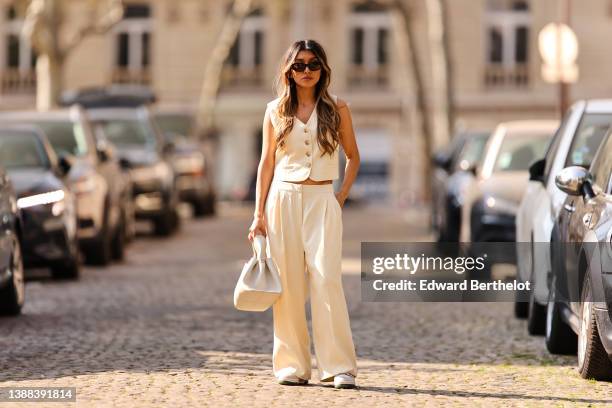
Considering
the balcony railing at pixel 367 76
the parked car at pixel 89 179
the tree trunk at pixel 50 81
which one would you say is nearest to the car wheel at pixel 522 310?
the parked car at pixel 89 179

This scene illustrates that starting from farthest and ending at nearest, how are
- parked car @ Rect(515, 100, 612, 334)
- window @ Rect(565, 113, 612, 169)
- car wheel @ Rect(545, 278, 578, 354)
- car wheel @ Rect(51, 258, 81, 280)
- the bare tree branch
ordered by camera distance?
the bare tree branch → car wheel @ Rect(51, 258, 81, 280) → window @ Rect(565, 113, 612, 169) → parked car @ Rect(515, 100, 612, 334) → car wheel @ Rect(545, 278, 578, 354)

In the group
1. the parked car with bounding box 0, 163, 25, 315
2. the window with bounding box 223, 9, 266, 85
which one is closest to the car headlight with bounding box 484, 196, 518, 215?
the parked car with bounding box 0, 163, 25, 315

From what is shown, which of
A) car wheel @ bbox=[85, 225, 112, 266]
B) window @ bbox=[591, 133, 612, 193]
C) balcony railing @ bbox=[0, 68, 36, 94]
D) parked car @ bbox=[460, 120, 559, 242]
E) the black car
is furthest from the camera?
balcony railing @ bbox=[0, 68, 36, 94]

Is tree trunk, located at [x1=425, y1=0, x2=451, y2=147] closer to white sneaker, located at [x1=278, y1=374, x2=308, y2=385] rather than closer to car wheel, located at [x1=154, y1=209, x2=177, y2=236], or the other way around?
car wheel, located at [x1=154, y1=209, x2=177, y2=236]

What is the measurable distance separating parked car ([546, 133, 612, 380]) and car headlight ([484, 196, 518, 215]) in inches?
195

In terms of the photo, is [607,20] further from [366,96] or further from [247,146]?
[247,146]

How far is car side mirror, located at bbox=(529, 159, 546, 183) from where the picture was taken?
13.0 metres

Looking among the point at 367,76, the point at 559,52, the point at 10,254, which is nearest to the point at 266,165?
the point at 10,254

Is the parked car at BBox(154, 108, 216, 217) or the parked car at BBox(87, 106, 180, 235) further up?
the parked car at BBox(87, 106, 180, 235)

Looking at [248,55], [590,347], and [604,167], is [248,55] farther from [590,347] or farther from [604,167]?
[590,347]

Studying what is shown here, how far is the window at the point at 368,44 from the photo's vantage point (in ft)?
178

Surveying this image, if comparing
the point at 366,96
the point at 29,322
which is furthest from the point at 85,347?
the point at 366,96

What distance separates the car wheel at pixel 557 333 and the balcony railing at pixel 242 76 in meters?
43.3

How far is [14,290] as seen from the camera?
13766 mm
